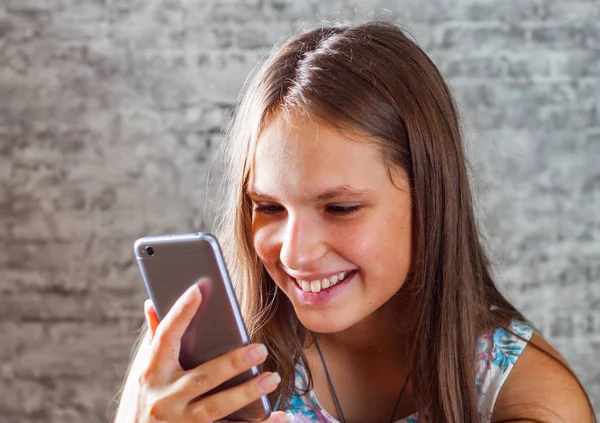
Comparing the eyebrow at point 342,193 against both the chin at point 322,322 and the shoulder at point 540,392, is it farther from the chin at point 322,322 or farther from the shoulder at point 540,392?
the shoulder at point 540,392

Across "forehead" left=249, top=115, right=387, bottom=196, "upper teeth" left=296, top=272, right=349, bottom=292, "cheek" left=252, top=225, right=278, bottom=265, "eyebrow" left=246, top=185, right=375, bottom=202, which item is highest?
"forehead" left=249, top=115, right=387, bottom=196

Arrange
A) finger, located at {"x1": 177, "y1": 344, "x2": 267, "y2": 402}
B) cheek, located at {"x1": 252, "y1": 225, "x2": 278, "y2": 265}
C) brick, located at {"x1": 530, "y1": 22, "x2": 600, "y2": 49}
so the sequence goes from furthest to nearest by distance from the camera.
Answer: brick, located at {"x1": 530, "y1": 22, "x2": 600, "y2": 49} < cheek, located at {"x1": 252, "y1": 225, "x2": 278, "y2": 265} < finger, located at {"x1": 177, "y1": 344, "x2": 267, "y2": 402}

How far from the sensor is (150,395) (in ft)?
3.26

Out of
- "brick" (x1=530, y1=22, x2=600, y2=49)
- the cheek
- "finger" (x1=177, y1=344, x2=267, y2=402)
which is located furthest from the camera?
"brick" (x1=530, y1=22, x2=600, y2=49)

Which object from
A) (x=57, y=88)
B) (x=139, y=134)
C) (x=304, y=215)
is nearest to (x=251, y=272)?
(x=304, y=215)

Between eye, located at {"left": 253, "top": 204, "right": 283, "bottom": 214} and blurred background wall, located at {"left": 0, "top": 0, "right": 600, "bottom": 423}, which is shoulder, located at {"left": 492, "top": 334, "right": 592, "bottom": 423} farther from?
blurred background wall, located at {"left": 0, "top": 0, "right": 600, "bottom": 423}

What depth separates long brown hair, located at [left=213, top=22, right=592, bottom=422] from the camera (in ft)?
3.51

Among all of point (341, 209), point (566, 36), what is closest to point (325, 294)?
point (341, 209)

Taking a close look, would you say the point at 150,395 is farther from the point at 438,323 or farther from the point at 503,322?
the point at 503,322

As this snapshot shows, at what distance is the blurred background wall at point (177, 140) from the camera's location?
79.2 inches

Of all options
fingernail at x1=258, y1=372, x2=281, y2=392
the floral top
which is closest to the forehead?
fingernail at x1=258, y1=372, x2=281, y2=392

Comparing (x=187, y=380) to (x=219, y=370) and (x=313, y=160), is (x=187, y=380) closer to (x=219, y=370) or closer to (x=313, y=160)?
(x=219, y=370)

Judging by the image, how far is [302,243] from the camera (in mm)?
1014

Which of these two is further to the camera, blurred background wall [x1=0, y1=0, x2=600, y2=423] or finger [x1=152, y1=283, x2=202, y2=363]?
blurred background wall [x1=0, y1=0, x2=600, y2=423]
